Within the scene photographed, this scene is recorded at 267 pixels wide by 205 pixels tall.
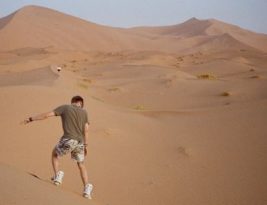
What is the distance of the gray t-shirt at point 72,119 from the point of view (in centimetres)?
559

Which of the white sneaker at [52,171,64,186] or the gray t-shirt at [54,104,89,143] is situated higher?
the gray t-shirt at [54,104,89,143]

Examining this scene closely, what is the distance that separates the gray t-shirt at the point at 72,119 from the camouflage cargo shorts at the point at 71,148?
6cm

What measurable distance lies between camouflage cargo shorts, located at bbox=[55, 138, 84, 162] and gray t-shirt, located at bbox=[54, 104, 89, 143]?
0.06 meters

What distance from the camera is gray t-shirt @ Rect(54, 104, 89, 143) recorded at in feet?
18.4

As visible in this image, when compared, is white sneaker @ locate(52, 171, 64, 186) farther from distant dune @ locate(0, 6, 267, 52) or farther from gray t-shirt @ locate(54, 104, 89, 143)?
distant dune @ locate(0, 6, 267, 52)

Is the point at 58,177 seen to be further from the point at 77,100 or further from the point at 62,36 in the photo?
the point at 62,36

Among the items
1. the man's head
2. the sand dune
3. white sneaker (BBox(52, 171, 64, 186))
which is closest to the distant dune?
the sand dune

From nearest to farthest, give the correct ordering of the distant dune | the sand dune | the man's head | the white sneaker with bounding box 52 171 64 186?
the white sneaker with bounding box 52 171 64 186, the man's head, the sand dune, the distant dune

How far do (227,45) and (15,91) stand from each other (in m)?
62.1

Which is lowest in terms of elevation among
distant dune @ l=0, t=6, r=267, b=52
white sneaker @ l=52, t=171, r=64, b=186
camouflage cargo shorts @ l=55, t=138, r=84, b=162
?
white sneaker @ l=52, t=171, r=64, b=186

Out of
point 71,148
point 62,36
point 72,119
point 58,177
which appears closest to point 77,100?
point 72,119

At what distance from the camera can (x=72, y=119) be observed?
5594 mm

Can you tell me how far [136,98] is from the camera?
17578 mm

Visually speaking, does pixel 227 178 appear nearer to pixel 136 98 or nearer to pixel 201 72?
pixel 136 98
